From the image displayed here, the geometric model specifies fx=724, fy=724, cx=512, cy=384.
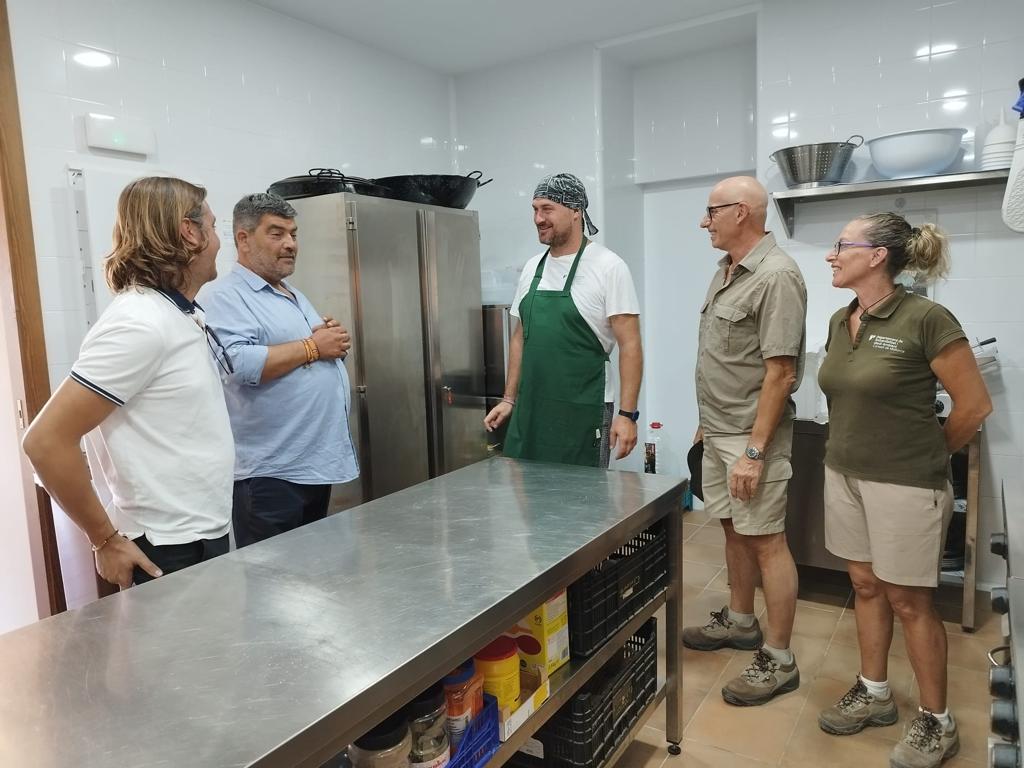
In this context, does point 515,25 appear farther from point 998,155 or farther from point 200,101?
point 998,155

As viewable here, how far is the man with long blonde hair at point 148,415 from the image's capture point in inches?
54.6

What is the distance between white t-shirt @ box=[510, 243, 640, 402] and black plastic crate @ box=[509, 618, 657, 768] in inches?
40.7

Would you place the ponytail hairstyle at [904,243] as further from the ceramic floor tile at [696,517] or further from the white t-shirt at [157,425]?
the ceramic floor tile at [696,517]

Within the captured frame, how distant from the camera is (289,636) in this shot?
1.08m

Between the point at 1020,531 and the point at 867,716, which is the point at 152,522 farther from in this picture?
the point at 867,716

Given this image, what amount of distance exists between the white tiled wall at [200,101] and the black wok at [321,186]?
0.72ft

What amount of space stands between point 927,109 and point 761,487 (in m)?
1.93

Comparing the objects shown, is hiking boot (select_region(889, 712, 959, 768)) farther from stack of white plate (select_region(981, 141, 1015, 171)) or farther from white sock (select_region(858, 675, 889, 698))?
stack of white plate (select_region(981, 141, 1015, 171))

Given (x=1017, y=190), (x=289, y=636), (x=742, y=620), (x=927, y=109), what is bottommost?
(x=742, y=620)

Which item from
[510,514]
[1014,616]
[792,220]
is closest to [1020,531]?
[1014,616]

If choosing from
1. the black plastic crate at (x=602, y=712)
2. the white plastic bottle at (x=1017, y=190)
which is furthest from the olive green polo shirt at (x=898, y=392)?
the black plastic crate at (x=602, y=712)

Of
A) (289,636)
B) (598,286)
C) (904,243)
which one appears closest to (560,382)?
(598,286)

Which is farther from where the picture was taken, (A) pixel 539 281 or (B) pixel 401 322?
(B) pixel 401 322

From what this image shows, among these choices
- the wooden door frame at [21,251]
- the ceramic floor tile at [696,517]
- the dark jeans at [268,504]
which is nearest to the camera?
the dark jeans at [268,504]
